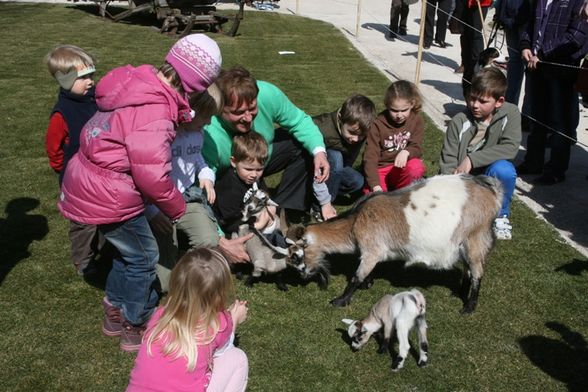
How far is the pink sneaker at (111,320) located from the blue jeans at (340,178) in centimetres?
250

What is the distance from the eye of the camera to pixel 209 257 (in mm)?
2762

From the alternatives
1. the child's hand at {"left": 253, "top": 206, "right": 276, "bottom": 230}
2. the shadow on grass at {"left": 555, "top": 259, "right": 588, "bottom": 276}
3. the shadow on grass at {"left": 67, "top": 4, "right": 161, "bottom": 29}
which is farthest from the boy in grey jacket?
the shadow on grass at {"left": 67, "top": 4, "right": 161, "bottom": 29}

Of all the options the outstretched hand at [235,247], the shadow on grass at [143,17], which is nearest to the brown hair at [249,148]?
the outstretched hand at [235,247]

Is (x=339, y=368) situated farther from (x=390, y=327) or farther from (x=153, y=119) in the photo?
(x=153, y=119)

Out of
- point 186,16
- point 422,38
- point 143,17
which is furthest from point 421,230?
point 143,17

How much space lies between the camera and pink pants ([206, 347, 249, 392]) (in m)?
2.86

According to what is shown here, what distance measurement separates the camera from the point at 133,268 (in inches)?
144

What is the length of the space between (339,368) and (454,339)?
91 cm

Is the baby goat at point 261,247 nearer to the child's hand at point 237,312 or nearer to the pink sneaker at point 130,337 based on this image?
the pink sneaker at point 130,337

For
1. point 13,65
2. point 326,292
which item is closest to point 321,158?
point 326,292

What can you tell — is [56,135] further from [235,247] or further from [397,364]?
[397,364]

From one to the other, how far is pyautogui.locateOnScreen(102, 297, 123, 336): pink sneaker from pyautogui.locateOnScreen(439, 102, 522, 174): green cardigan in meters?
3.12

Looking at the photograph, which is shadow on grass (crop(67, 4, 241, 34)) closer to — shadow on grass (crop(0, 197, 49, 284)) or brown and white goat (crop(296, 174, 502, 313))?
shadow on grass (crop(0, 197, 49, 284))

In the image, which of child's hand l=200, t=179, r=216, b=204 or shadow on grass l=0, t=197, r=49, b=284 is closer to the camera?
child's hand l=200, t=179, r=216, b=204
